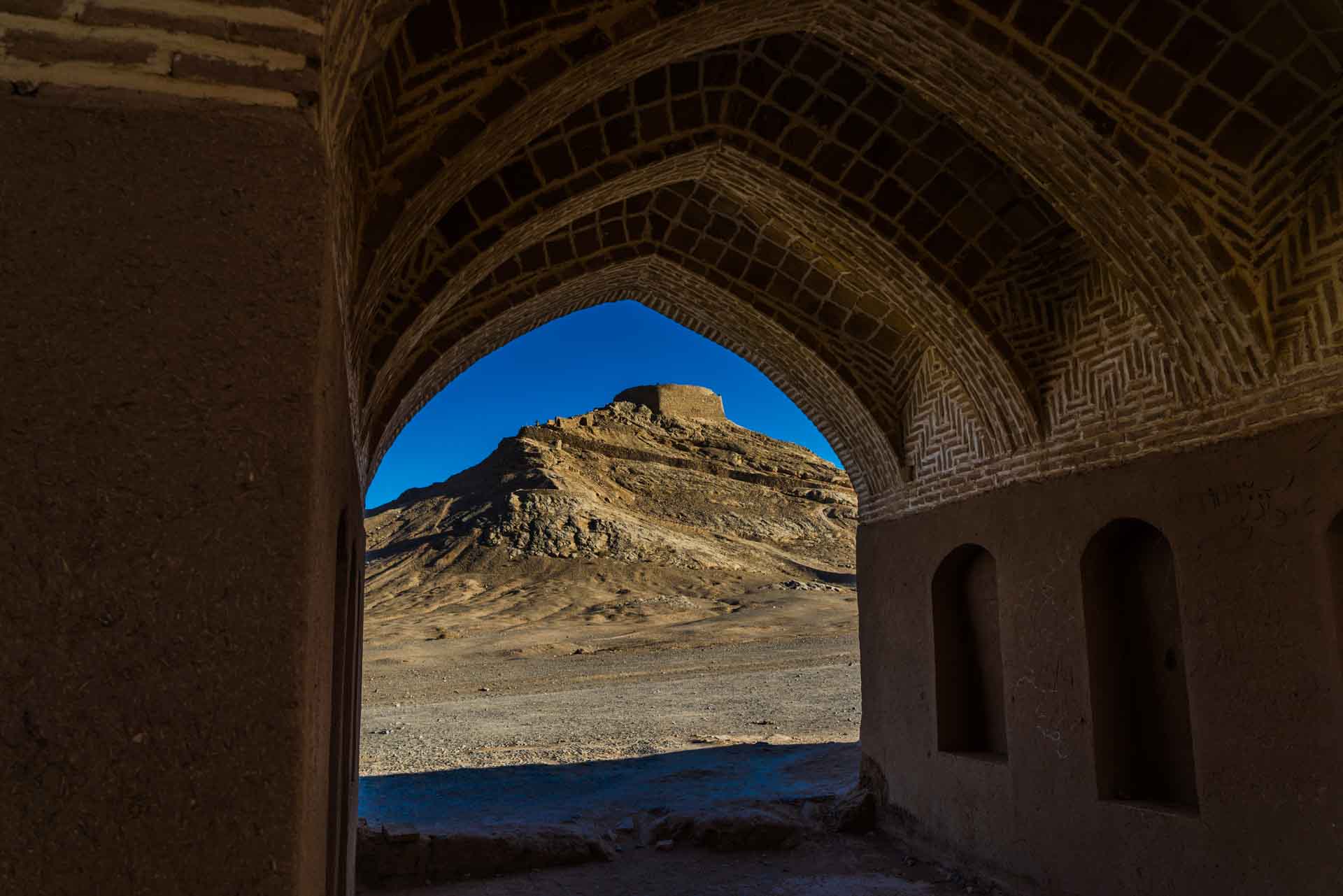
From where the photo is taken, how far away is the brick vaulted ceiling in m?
4.48

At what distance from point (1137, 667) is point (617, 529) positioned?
1270 inches

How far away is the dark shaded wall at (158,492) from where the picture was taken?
1696 millimetres

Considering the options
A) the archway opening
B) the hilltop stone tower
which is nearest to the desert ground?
the archway opening

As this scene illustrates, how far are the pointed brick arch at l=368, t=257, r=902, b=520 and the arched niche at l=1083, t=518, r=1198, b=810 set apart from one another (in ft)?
7.93

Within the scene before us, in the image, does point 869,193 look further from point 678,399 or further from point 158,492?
point 678,399

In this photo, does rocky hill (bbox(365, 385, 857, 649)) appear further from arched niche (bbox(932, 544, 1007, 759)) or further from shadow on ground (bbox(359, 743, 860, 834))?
arched niche (bbox(932, 544, 1007, 759))

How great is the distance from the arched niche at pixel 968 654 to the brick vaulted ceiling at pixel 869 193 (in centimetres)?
98

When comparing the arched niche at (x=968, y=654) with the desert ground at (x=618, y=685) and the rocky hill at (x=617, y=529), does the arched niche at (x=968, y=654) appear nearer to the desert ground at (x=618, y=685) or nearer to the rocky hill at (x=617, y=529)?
the desert ground at (x=618, y=685)

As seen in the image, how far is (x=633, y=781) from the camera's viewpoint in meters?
10.4

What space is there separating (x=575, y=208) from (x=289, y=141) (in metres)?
4.42

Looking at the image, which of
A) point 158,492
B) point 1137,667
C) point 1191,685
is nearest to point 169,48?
point 158,492

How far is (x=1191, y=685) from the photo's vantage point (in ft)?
17.1

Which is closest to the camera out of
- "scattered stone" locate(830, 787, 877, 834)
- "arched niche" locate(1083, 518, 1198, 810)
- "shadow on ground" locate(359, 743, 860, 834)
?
"arched niche" locate(1083, 518, 1198, 810)

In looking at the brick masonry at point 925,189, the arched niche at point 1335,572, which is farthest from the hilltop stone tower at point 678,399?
the arched niche at point 1335,572
